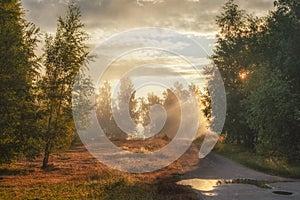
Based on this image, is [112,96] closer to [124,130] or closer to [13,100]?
[124,130]

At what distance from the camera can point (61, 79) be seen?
97.9ft

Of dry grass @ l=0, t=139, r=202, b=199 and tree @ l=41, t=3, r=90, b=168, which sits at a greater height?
tree @ l=41, t=3, r=90, b=168

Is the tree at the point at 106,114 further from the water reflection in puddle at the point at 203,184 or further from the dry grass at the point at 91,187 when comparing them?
the water reflection in puddle at the point at 203,184

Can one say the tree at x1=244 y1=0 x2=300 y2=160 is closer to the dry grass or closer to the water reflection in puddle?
the water reflection in puddle

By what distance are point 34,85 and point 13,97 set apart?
26.9 feet

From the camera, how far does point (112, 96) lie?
130125mm

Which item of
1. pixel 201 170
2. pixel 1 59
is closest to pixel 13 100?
pixel 1 59

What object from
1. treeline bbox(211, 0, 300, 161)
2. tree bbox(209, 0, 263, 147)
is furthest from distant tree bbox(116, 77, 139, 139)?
treeline bbox(211, 0, 300, 161)

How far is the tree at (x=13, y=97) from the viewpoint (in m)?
19.4

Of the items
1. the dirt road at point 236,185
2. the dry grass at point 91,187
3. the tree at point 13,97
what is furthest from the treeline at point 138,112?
the tree at point 13,97

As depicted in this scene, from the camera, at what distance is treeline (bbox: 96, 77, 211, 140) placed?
118250 mm

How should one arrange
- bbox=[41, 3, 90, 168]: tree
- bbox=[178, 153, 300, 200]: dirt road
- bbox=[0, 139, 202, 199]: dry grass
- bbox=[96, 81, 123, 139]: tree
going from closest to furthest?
bbox=[0, 139, 202, 199]: dry grass
bbox=[178, 153, 300, 200]: dirt road
bbox=[41, 3, 90, 168]: tree
bbox=[96, 81, 123, 139]: tree

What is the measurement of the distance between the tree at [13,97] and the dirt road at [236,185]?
1019 cm

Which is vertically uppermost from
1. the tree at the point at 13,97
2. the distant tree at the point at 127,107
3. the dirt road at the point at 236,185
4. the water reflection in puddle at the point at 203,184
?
the distant tree at the point at 127,107
